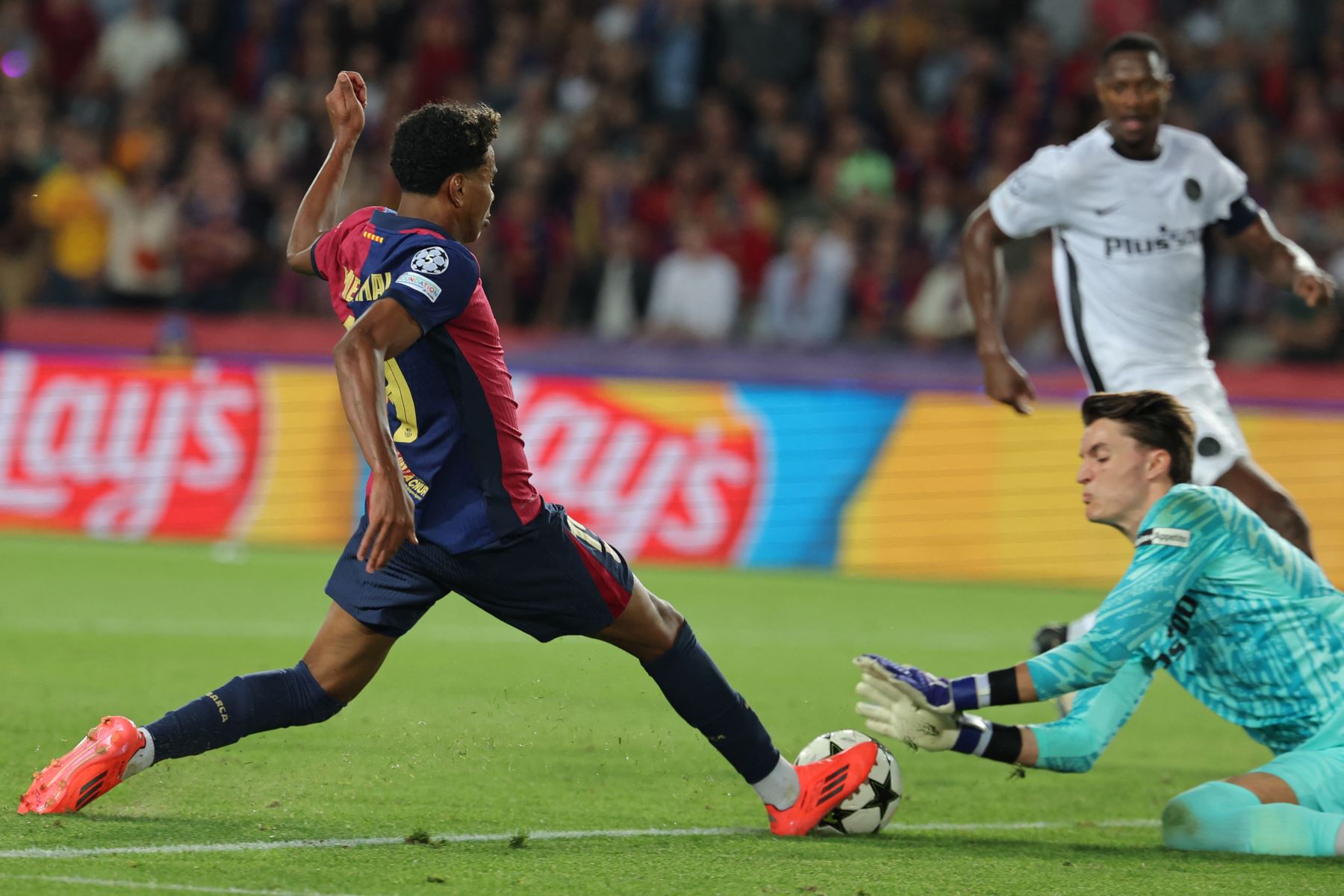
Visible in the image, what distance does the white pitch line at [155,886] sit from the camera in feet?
13.6

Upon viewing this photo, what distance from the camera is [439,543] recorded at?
4961mm

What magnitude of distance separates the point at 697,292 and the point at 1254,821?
10556 millimetres

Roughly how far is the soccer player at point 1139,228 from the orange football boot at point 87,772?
3.57m

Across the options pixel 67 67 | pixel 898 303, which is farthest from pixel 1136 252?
pixel 67 67

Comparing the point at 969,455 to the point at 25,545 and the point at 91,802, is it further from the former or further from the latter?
the point at 91,802

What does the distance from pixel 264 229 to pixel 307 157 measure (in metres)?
0.90

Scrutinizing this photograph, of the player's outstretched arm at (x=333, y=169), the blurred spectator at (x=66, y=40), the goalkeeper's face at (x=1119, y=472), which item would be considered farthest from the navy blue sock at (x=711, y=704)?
the blurred spectator at (x=66, y=40)

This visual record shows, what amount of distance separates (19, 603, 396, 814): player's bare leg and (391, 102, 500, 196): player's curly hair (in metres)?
1.14

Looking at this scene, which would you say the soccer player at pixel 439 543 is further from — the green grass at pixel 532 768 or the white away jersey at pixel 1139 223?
the white away jersey at pixel 1139 223

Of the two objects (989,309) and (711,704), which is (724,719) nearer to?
(711,704)

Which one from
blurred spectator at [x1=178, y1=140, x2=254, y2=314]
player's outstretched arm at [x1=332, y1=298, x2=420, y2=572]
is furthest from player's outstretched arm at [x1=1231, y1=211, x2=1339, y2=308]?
blurred spectator at [x1=178, y1=140, x2=254, y2=314]

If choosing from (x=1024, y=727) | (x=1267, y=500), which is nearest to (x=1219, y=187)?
(x=1267, y=500)

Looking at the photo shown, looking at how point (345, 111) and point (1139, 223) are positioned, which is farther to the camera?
point (1139, 223)

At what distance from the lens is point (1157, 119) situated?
24.0 feet
